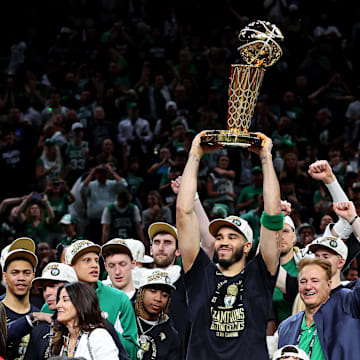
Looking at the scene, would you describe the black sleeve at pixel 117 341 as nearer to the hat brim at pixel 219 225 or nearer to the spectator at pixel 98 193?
the hat brim at pixel 219 225

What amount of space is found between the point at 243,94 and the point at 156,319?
257 centimetres

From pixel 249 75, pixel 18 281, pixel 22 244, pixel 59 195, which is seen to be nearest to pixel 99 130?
pixel 59 195

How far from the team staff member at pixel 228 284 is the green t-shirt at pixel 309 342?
3.13 ft

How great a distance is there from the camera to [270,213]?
623 centimetres

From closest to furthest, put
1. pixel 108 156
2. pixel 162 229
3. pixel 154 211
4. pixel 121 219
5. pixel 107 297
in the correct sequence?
pixel 107 297 → pixel 162 229 → pixel 121 219 → pixel 154 211 → pixel 108 156

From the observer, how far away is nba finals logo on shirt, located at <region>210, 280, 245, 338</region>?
6348 mm

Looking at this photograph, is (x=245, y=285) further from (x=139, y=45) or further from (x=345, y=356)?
(x=139, y=45)

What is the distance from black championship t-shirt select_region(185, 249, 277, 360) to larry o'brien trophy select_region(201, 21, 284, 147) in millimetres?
898

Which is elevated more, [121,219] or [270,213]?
[121,219]

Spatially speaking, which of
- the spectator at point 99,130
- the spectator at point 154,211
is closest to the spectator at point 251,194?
the spectator at point 154,211

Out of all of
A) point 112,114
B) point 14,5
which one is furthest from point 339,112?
point 14,5

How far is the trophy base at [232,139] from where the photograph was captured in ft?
20.4

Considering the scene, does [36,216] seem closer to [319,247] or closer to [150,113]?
[150,113]

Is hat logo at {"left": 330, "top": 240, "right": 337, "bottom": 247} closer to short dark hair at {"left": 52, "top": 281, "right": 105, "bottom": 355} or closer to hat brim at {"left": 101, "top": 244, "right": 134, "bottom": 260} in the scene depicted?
hat brim at {"left": 101, "top": 244, "right": 134, "bottom": 260}
